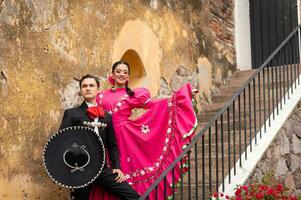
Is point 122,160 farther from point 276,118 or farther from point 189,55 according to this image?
point 189,55

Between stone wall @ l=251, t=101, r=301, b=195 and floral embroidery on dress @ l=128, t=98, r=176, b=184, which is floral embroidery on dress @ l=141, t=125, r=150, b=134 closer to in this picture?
Result: floral embroidery on dress @ l=128, t=98, r=176, b=184

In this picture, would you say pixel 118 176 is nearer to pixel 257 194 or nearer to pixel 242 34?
pixel 257 194

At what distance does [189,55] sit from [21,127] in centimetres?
362

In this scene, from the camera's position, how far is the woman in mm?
4957

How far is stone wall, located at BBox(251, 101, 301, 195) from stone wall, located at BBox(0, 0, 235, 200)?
1.52 meters

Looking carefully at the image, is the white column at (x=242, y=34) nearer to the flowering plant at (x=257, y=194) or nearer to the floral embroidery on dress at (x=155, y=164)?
the floral embroidery on dress at (x=155, y=164)

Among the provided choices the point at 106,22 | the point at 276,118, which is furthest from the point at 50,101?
the point at 276,118

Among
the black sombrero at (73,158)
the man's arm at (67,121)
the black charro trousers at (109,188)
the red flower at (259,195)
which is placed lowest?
the red flower at (259,195)

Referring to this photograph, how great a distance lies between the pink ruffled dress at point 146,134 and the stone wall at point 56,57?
19.5 inches

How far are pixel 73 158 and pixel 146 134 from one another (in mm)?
987

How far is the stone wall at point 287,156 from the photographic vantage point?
Result: 6.02 meters

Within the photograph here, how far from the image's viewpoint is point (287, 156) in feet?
21.4

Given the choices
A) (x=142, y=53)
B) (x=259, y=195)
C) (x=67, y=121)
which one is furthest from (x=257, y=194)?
(x=142, y=53)

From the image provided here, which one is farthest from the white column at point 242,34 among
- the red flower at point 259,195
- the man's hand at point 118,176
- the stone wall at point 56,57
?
the man's hand at point 118,176
